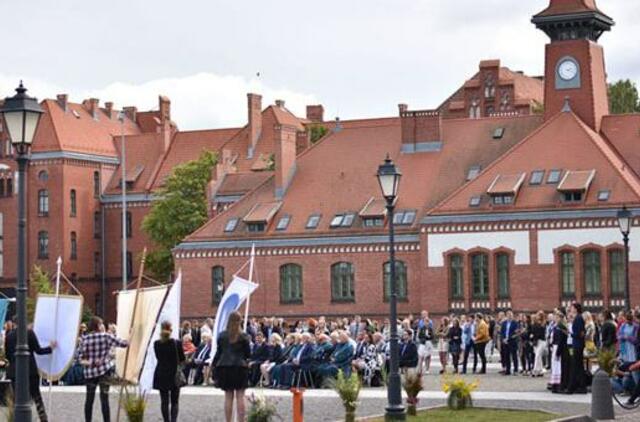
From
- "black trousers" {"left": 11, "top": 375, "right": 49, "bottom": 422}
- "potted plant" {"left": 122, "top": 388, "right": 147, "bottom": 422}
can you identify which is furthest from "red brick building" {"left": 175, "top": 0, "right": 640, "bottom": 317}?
"potted plant" {"left": 122, "top": 388, "right": 147, "bottom": 422}

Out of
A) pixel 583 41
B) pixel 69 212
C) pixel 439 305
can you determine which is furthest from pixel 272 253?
pixel 69 212

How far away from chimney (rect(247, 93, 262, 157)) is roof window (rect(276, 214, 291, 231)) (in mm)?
27984

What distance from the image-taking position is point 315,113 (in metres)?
116

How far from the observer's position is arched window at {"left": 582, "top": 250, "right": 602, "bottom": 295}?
2633 inches

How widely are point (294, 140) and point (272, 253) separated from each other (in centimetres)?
661

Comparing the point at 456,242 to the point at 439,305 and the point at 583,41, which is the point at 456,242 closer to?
the point at 439,305

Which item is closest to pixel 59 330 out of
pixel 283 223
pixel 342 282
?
pixel 342 282

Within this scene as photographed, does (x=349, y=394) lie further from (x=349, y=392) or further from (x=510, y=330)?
(x=510, y=330)

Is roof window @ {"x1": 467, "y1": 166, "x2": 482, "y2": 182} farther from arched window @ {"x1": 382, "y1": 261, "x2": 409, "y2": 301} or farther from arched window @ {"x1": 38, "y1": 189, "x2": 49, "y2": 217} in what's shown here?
arched window @ {"x1": 38, "y1": 189, "x2": 49, "y2": 217}

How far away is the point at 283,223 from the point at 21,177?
56511 mm

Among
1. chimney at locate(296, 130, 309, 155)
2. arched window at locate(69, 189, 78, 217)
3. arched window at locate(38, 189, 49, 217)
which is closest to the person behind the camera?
chimney at locate(296, 130, 309, 155)

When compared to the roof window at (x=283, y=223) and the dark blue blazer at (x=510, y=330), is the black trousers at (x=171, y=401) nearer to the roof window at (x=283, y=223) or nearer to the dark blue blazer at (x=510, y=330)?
the dark blue blazer at (x=510, y=330)

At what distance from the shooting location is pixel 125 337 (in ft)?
84.4

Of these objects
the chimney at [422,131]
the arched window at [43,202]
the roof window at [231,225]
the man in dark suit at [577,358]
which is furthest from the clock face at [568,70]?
the arched window at [43,202]
